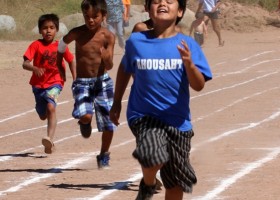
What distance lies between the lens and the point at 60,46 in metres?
10.1

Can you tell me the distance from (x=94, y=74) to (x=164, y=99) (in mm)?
3250

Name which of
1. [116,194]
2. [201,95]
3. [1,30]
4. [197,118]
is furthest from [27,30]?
[116,194]

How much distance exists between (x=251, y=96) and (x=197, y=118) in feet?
7.91

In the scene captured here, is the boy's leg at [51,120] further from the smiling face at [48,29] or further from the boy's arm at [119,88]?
the boy's arm at [119,88]

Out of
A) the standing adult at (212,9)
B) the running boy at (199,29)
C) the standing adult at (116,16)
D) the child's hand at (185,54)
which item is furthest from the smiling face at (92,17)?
the standing adult at (212,9)

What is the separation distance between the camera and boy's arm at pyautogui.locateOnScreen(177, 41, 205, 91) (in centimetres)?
612

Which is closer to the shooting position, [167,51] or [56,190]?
[167,51]

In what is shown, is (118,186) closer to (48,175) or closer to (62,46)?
(48,175)

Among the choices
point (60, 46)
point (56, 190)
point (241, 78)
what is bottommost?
point (241, 78)

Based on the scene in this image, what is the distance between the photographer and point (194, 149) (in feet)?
35.4

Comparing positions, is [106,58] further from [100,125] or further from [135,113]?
[135,113]

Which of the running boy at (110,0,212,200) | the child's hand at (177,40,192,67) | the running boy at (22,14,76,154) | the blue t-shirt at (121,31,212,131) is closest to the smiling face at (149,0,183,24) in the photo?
the running boy at (110,0,212,200)

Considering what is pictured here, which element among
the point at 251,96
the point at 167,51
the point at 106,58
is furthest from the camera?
the point at 251,96

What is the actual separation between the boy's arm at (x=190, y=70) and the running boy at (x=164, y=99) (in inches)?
3.4
